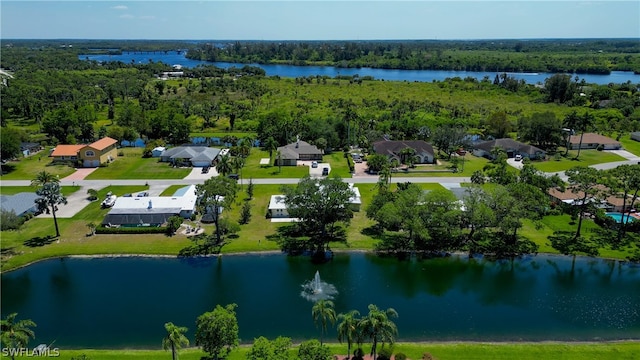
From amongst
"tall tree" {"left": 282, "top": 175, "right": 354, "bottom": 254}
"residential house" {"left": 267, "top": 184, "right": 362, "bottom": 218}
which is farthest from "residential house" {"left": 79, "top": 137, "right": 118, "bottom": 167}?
"tall tree" {"left": 282, "top": 175, "right": 354, "bottom": 254}

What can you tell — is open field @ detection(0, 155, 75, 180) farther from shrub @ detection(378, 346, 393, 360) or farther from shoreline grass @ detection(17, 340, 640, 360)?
shrub @ detection(378, 346, 393, 360)

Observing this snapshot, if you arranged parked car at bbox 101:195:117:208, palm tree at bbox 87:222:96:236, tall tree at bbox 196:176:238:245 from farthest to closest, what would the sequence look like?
1. parked car at bbox 101:195:117:208
2. palm tree at bbox 87:222:96:236
3. tall tree at bbox 196:176:238:245

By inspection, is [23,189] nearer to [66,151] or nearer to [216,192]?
[66,151]

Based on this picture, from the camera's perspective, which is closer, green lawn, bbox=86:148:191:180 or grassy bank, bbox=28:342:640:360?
grassy bank, bbox=28:342:640:360

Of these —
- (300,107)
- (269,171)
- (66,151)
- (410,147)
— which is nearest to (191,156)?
(269,171)

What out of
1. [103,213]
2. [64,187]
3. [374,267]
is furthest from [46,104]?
[374,267]
